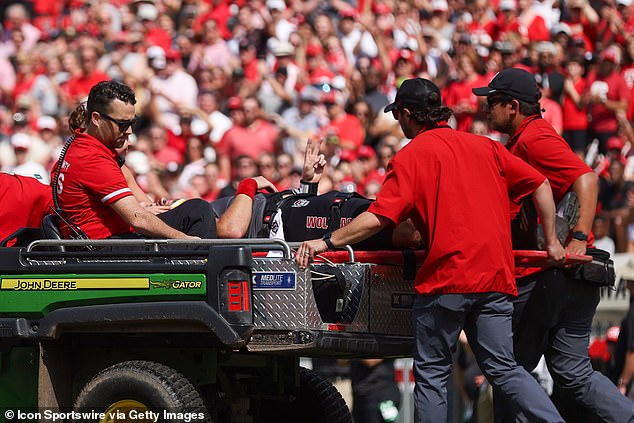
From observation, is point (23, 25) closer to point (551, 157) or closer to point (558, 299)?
point (551, 157)

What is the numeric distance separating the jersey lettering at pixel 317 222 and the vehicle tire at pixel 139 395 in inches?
49.6

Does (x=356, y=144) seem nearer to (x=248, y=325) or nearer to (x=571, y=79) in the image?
(x=571, y=79)

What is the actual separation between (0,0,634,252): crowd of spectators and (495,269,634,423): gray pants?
504cm

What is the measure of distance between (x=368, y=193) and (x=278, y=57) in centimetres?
395

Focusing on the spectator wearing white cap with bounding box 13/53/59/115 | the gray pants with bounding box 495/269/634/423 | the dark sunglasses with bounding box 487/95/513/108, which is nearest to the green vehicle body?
the gray pants with bounding box 495/269/634/423

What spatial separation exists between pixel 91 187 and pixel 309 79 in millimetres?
8382

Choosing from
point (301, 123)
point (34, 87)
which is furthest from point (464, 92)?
point (34, 87)

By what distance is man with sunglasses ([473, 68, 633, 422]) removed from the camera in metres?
7.48

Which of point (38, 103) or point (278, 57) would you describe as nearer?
point (278, 57)

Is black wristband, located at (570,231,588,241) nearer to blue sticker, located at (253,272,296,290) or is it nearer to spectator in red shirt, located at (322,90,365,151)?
blue sticker, located at (253,272,296,290)

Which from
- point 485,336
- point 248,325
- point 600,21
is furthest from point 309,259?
point 600,21

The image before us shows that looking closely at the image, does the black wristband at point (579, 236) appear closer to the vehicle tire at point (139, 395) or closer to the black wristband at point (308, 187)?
the black wristband at point (308, 187)

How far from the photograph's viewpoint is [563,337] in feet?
25.0

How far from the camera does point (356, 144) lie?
A: 14500mm
